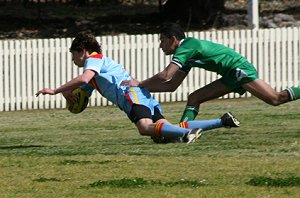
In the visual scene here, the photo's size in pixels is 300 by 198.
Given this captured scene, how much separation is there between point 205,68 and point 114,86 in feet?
4.39

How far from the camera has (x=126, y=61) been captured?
72.7 ft

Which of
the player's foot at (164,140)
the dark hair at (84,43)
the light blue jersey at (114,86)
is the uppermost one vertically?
the dark hair at (84,43)

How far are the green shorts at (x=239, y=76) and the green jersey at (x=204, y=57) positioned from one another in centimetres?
5

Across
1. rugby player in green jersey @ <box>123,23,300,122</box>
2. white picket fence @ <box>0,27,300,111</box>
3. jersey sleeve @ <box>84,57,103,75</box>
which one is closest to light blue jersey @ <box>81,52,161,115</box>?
jersey sleeve @ <box>84,57,103,75</box>

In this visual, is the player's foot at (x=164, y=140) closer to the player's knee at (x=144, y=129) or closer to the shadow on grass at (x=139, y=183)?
the player's knee at (x=144, y=129)

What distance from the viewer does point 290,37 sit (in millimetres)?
22609

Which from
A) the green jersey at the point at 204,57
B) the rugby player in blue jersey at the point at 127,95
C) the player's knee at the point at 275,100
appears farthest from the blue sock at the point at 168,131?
the player's knee at the point at 275,100

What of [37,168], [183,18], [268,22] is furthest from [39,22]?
[37,168]

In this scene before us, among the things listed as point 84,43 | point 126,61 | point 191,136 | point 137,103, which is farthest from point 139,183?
point 126,61

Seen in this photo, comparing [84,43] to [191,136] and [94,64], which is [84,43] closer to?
[94,64]

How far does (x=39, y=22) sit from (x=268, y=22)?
265 inches

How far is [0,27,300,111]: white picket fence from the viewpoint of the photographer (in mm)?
21781

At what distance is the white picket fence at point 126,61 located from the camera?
71.5 feet

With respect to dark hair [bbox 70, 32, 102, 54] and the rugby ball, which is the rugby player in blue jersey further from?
the rugby ball
